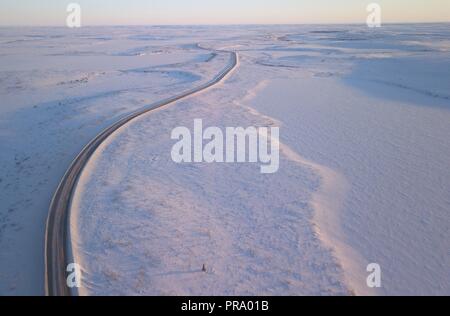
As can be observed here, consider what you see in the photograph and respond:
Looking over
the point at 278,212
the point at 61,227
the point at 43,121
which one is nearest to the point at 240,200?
the point at 278,212

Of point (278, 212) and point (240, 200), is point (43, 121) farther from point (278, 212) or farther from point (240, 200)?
point (278, 212)

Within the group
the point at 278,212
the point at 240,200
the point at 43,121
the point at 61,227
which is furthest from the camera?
the point at 43,121

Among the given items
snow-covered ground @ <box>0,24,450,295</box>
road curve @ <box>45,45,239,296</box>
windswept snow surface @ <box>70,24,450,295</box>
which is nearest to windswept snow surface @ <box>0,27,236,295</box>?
snow-covered ground @ <box>0,24,450,295</box>

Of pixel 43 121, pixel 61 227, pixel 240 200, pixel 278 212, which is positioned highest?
pixel 43 121

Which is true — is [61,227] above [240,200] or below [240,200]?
below

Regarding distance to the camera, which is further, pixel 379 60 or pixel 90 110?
pixel 379 60

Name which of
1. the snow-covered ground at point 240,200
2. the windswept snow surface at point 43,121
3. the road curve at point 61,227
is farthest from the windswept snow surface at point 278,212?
the windswept snow surface at point 43,121

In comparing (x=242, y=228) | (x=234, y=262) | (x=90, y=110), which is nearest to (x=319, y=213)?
(x=242, y=228)

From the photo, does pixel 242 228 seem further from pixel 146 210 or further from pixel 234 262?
pixel 146 210

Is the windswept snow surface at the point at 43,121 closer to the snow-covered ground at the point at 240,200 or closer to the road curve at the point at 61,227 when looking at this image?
the snow-covered ground at the point at 240,200
